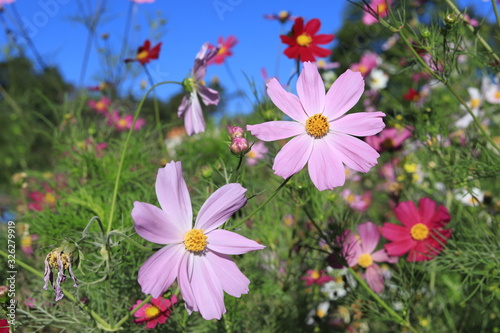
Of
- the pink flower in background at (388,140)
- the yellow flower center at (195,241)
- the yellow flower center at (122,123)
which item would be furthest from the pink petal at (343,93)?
the yellow flower center at (122,123)

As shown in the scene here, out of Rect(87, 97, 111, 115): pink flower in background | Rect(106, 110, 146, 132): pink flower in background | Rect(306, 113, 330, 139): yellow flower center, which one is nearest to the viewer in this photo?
Rect(306, 113, 330, 139): yellow flower center

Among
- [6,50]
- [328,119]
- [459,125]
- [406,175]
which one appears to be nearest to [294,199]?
[328,119]

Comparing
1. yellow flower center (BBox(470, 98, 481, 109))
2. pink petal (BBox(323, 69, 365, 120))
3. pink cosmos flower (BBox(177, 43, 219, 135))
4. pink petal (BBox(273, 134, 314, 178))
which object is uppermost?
yellow flower center (BBox(470, 98, 481, 109))

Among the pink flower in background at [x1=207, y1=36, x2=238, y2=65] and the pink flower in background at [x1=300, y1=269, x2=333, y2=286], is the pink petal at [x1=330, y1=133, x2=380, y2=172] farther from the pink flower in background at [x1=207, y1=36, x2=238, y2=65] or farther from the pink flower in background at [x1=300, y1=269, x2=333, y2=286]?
the pink flower in background at [x1=207, y1=36, x2=238, y2=65]

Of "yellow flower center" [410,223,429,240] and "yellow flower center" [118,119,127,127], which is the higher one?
"yellow flower center" [118,119,127,127]

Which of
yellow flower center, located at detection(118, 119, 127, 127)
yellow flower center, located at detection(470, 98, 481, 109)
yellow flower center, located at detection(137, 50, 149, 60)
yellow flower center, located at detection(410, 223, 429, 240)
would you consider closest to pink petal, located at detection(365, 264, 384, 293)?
yellow flower center, located at detection(410, 223, 429, 240)

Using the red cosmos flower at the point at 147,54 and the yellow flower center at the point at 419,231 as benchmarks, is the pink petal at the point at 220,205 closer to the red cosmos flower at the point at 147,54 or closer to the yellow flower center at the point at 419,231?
the yellow flower center at the point at 419,231

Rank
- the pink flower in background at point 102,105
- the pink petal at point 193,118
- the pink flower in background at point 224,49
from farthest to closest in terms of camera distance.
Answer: the pink flower in background at point 102,105
the pink flower in background at point 224,49
the pink petal at point 193,118
